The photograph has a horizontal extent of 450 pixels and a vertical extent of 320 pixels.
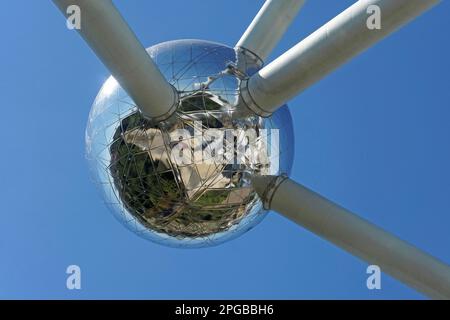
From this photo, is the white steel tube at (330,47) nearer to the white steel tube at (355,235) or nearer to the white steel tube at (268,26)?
the white steel tube at (355,235)

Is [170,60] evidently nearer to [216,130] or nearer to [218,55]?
[218,55]

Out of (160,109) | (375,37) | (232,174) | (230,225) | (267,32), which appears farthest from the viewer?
(267,32)

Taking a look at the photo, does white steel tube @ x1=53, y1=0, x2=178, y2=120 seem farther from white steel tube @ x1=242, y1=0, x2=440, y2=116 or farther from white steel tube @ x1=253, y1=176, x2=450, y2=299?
white steel tube @ x1=253, y1=176, x2=450, y2=299

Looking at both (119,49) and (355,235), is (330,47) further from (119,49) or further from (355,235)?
(355,235)

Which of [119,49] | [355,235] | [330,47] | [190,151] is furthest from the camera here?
[355,235]

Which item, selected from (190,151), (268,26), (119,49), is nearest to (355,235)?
(190,151)

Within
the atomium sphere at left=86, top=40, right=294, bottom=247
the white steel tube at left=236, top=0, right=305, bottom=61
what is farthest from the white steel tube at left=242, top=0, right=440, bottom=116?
the white steel tube at left=236, top=0, right=305, bottom=61
